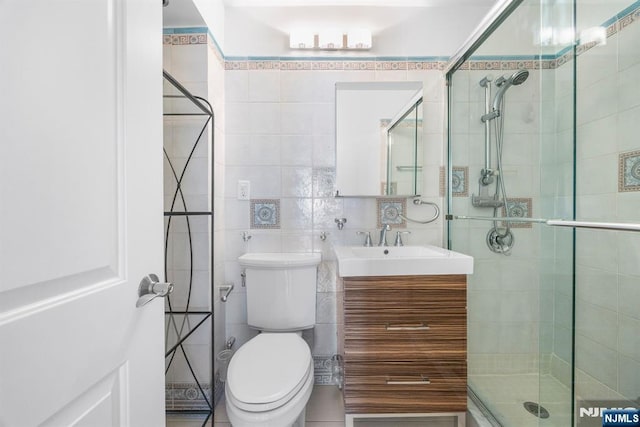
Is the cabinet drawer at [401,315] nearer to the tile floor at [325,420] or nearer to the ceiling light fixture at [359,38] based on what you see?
the tile floor at [325,420]

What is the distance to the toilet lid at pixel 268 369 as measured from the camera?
41.7 inches

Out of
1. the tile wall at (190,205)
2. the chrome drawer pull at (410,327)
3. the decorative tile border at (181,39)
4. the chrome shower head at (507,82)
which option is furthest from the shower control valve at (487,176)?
the decorative tile border at (181,39)

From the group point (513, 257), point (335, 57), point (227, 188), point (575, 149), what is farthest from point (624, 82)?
point (227, 188)

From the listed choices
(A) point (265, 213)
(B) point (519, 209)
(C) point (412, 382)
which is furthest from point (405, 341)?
(A) point (265, 213)

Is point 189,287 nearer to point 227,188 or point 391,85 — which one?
point 227,188

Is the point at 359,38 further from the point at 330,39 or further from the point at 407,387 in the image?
the point at 407,387

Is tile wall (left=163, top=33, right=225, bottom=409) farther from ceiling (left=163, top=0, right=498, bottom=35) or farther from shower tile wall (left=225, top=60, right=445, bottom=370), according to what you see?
ceiling (left=163, top=0, right=498, bottom=35)

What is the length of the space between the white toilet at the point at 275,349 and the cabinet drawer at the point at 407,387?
0.25 metres

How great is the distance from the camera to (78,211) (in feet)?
1.61

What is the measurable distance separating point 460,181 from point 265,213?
3.77 feet

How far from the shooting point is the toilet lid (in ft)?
3.48

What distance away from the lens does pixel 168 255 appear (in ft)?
5.20

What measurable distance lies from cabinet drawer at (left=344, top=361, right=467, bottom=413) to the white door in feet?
2.98

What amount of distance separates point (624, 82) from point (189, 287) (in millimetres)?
1991
